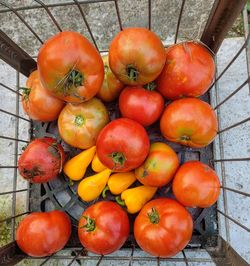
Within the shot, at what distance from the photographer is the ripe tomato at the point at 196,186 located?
913mm

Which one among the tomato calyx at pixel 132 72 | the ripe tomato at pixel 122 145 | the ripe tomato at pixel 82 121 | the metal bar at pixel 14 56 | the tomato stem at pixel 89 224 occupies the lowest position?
the tomato stem at pixel 89 224

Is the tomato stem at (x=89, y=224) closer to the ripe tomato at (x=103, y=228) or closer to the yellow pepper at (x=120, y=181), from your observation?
the ripe tomato at (x=103, y=228)

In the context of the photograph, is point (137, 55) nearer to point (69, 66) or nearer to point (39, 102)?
point (69, 66)

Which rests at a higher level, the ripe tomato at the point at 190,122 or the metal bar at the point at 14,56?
the metal bar at the point at 14,56

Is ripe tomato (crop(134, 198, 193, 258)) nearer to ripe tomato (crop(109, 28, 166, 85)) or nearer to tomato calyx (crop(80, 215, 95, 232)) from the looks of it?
tomato calyx (crop(80, 215, 95, 232))

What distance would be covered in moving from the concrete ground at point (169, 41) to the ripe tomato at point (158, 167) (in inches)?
9.6

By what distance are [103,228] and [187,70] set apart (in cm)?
44

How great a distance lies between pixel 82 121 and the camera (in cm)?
97

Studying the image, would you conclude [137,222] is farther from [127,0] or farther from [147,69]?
[127,0]

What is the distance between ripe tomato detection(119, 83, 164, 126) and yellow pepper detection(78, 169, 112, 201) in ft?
0.55

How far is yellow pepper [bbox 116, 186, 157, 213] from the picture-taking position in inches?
39.1

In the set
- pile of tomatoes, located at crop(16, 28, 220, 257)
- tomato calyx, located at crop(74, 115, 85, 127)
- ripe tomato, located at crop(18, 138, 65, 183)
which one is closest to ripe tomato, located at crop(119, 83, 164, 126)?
pile of tomatoes, located at crop(16, 28, 220, 257)

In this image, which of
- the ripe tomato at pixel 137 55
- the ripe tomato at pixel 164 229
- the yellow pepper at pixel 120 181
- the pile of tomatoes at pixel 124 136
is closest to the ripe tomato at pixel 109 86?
the pile of tomatoes at pixel 124 136

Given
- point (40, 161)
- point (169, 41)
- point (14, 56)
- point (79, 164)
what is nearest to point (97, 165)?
point (79, 164)
